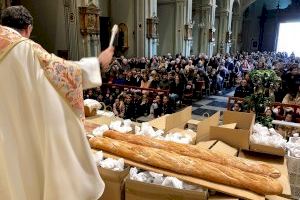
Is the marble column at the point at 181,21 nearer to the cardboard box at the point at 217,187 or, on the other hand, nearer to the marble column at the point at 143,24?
the marble column at the point at 143,24

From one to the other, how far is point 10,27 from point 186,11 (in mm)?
14279

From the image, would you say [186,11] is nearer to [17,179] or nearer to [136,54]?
[136,54]

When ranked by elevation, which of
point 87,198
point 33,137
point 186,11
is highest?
point 186,11

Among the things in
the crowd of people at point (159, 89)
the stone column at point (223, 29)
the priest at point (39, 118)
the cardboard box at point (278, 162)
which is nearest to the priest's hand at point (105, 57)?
the priest at point (39, 118)

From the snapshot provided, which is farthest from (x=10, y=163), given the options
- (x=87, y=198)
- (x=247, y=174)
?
(x=247, y=174)

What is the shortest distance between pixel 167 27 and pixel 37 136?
15.0 metres

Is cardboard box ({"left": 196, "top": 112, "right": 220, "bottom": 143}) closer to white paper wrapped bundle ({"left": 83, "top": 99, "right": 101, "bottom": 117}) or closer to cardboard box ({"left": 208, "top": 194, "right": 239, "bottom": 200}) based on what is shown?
cardboard box ({"left": 208, "top": 194, "right": 239, "bottom": 200})

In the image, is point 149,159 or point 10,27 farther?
point 149,159

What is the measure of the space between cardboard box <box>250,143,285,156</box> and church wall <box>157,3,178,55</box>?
13.4 m

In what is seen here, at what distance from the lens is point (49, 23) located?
10.9m

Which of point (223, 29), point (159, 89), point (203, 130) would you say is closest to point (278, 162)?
point (203, 130)

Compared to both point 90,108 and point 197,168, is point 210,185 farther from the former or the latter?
point 90,108

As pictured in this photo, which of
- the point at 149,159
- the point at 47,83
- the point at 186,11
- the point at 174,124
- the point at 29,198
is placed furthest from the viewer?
the point at 186,11

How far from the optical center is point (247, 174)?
86.6 inches
